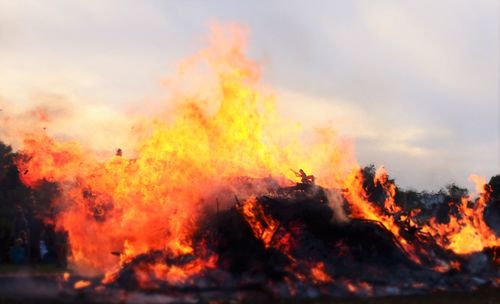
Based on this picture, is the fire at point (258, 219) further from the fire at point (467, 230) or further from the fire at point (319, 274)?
the fire at point (467, 230)

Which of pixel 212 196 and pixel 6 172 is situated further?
pixel 6 172

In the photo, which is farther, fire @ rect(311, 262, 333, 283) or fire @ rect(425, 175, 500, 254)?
fire @ rect(425, 175, 500, 254)

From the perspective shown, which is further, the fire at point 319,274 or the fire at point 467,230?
the fire at point 467,230

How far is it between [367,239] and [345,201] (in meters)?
2.10

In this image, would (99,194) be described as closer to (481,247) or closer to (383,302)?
(383,302)

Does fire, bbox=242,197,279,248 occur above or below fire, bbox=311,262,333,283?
above

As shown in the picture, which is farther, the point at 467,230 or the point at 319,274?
Answer: the point at 467,230

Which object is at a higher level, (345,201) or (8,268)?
(345,201)

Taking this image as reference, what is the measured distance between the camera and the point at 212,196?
20.7 m

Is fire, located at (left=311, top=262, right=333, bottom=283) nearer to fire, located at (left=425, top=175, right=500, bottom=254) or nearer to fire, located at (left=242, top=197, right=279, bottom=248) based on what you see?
fire, located at (left=242, top=197, right=279, bottom=248)

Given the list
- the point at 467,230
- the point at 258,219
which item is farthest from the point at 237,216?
the point at 467,230

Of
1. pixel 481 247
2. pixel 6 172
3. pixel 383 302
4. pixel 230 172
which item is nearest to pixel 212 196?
pixel 230 172

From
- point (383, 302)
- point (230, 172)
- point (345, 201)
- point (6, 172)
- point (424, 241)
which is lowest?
point (383, 302)

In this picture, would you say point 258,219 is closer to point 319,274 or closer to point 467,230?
point 319,274
